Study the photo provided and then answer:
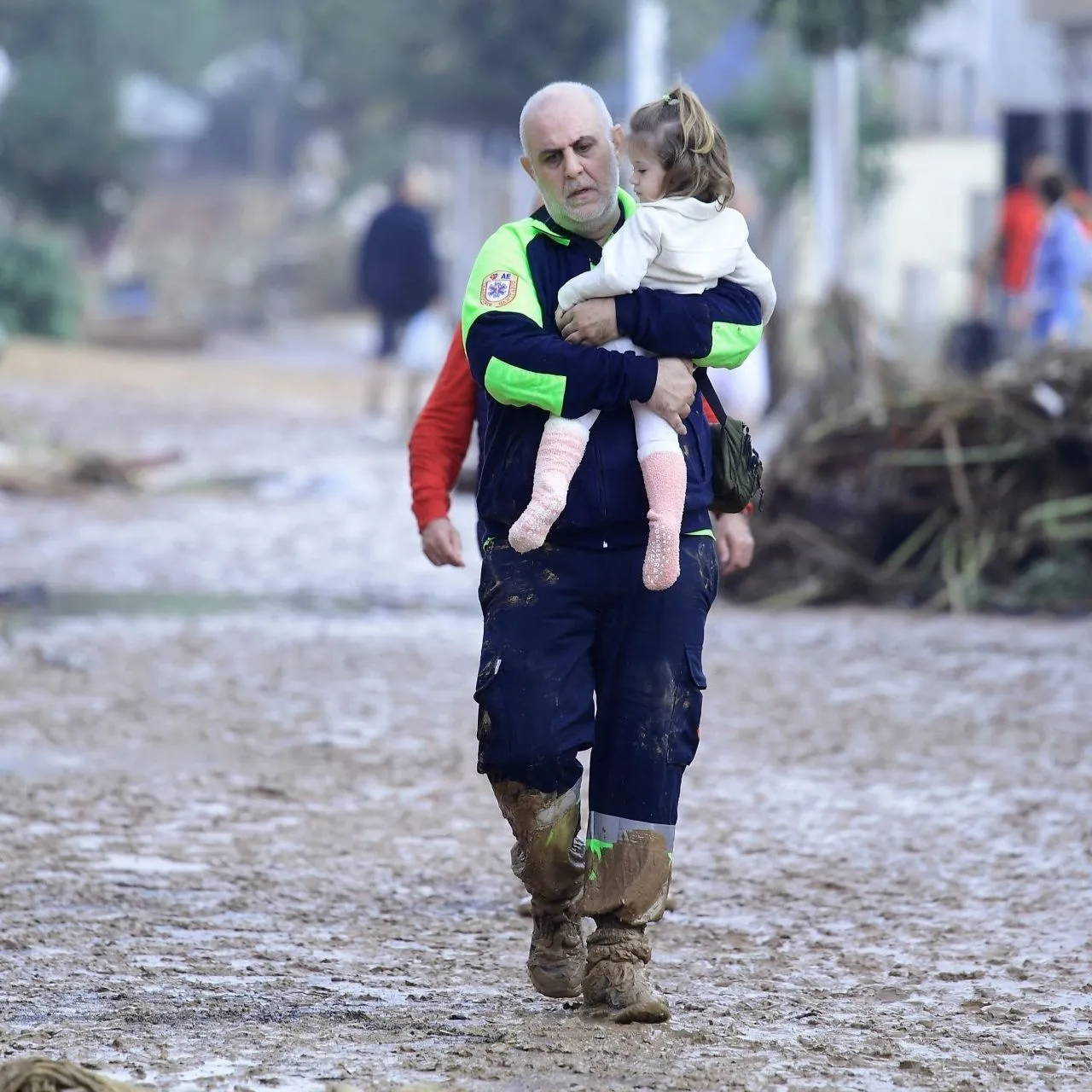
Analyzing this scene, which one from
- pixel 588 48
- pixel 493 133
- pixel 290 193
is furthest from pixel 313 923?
pixel 290 193

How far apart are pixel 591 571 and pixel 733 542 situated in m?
0.82

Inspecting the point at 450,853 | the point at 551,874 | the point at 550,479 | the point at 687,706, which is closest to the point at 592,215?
the point at 550,479

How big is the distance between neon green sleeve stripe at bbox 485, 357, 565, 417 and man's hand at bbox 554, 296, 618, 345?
0.35 feet

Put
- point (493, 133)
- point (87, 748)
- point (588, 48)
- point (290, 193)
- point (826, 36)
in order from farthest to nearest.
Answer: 1. point (290, 193)
2. point (493, 133)
3. point (588, 48)
4. point (826, 36)
5. point (87, 748)

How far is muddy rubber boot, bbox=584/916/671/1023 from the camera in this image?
4.25 meters

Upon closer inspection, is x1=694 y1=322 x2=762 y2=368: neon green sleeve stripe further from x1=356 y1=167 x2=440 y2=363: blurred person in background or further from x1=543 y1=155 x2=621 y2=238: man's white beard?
x1=356 y1=167 x2=440 y2=363: blurred person in background

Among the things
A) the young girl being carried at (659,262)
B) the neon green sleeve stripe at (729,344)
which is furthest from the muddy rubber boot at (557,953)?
the neon green sleeve stripe at (729,344)

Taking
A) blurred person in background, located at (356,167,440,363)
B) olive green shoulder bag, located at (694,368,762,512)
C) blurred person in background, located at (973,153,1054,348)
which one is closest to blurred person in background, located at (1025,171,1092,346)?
blurred person in background, located at (973,153,1054,348)

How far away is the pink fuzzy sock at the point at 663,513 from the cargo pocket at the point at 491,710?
1.11 feet

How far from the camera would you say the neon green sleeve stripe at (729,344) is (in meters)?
4.29

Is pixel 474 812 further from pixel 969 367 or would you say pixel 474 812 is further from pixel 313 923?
pixel 969 367

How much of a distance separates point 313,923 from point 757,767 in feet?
8.08

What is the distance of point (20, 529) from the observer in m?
13.5

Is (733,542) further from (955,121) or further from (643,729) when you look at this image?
(955,121)
